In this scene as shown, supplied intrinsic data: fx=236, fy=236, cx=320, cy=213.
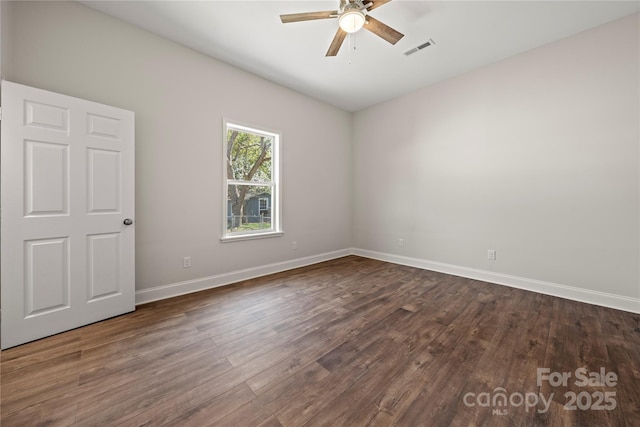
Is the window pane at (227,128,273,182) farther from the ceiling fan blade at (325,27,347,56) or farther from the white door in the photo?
the ceiling fan blade at (325,27,347,56)

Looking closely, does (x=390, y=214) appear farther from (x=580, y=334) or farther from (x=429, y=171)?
(x=580, y=334)

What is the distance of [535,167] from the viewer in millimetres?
3020

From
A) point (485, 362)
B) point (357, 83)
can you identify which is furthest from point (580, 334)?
point (357, 83)

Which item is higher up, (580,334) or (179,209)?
(179,209)

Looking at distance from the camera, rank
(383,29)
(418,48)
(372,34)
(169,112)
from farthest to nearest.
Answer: (418,48), (169,112), (372,34), (383,29)

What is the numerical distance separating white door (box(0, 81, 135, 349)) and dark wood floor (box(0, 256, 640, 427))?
25 centimetres

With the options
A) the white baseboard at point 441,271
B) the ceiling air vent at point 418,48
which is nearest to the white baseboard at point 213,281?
the white baseboard at point 441,271

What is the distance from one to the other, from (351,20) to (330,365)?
2.76 metres

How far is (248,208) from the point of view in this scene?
370cm

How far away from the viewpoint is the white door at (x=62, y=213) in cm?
182

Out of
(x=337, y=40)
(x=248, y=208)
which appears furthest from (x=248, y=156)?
(x=337, y=40)

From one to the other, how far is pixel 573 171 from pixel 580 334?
1.87 m

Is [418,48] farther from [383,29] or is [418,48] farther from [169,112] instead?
[169,112]

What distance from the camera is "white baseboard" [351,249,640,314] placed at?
251 cm
